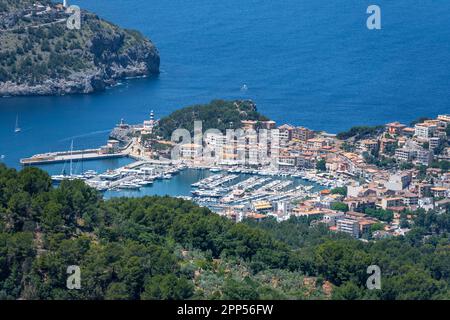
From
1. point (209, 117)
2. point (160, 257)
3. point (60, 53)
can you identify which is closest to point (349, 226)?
point (209, 117)

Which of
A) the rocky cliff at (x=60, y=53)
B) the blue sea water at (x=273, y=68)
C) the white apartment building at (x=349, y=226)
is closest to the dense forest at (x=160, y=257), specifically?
the white apartment building at (x=349, y=226)

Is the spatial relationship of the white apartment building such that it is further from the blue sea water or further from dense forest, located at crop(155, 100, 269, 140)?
the blue sea water

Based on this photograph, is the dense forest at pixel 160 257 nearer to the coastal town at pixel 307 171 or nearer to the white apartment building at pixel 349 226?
the white apartment building at pixel 349 226

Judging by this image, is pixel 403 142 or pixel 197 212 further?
pixel 403 142

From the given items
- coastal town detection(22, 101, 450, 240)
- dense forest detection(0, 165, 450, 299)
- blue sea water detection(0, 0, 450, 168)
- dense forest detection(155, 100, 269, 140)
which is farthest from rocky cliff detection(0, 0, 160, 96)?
dense forest detection(0, 165, 450, 299)

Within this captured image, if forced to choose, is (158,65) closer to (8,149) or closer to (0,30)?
(0,30)

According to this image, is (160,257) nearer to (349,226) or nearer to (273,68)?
(349,226)
